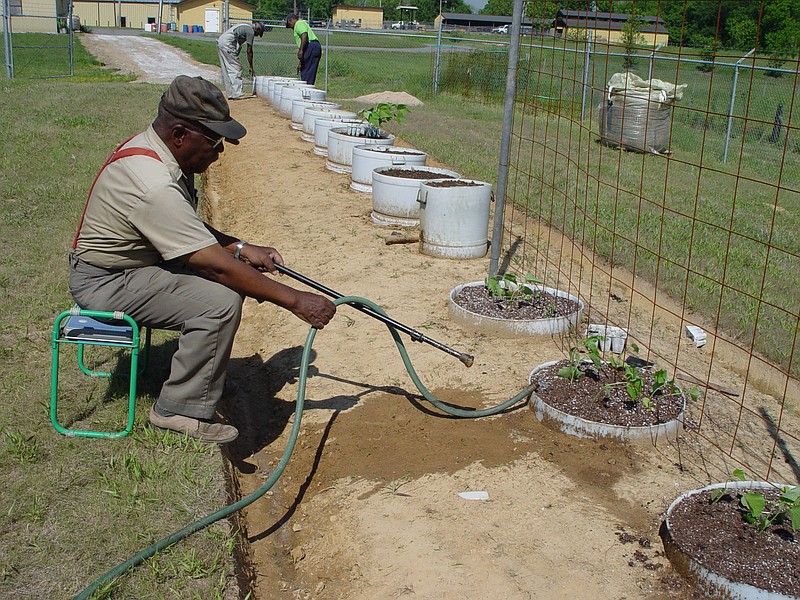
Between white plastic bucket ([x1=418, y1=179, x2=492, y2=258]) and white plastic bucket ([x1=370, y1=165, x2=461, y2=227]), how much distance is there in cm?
69

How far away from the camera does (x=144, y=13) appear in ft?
234

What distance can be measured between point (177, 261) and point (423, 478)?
60.7 inches

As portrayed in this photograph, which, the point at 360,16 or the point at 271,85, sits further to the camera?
the point at 360,16

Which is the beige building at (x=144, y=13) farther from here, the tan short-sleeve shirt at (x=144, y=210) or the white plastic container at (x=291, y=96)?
the tan short-sleeve shirt at (x=144, y=210)

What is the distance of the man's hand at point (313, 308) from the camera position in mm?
3674

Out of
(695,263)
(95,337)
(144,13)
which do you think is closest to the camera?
(95,337)

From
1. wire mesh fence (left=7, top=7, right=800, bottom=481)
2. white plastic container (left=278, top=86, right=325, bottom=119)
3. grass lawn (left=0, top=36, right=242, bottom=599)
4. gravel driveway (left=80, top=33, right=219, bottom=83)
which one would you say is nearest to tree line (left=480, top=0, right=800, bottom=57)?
wire mesh fence (left=7, top=7, right=800, bottom=481)

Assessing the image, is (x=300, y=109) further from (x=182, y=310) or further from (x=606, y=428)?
(x=606, y=428)

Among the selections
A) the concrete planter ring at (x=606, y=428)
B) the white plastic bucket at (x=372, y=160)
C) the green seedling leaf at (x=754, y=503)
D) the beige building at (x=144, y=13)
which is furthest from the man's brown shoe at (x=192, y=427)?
the beige building at (x=144, y=13)

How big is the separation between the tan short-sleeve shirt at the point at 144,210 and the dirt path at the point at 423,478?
1.20m

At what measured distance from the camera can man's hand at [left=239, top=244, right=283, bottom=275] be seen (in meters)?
4.08

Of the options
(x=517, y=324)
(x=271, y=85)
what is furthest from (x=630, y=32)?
Result: (x=271, y=85)

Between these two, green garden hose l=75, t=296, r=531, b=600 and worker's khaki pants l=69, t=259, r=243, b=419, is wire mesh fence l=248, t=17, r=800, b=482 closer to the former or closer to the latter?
green garden hose l=75, t=296, r=531, b=600

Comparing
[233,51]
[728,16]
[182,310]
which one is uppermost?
[728,16]
